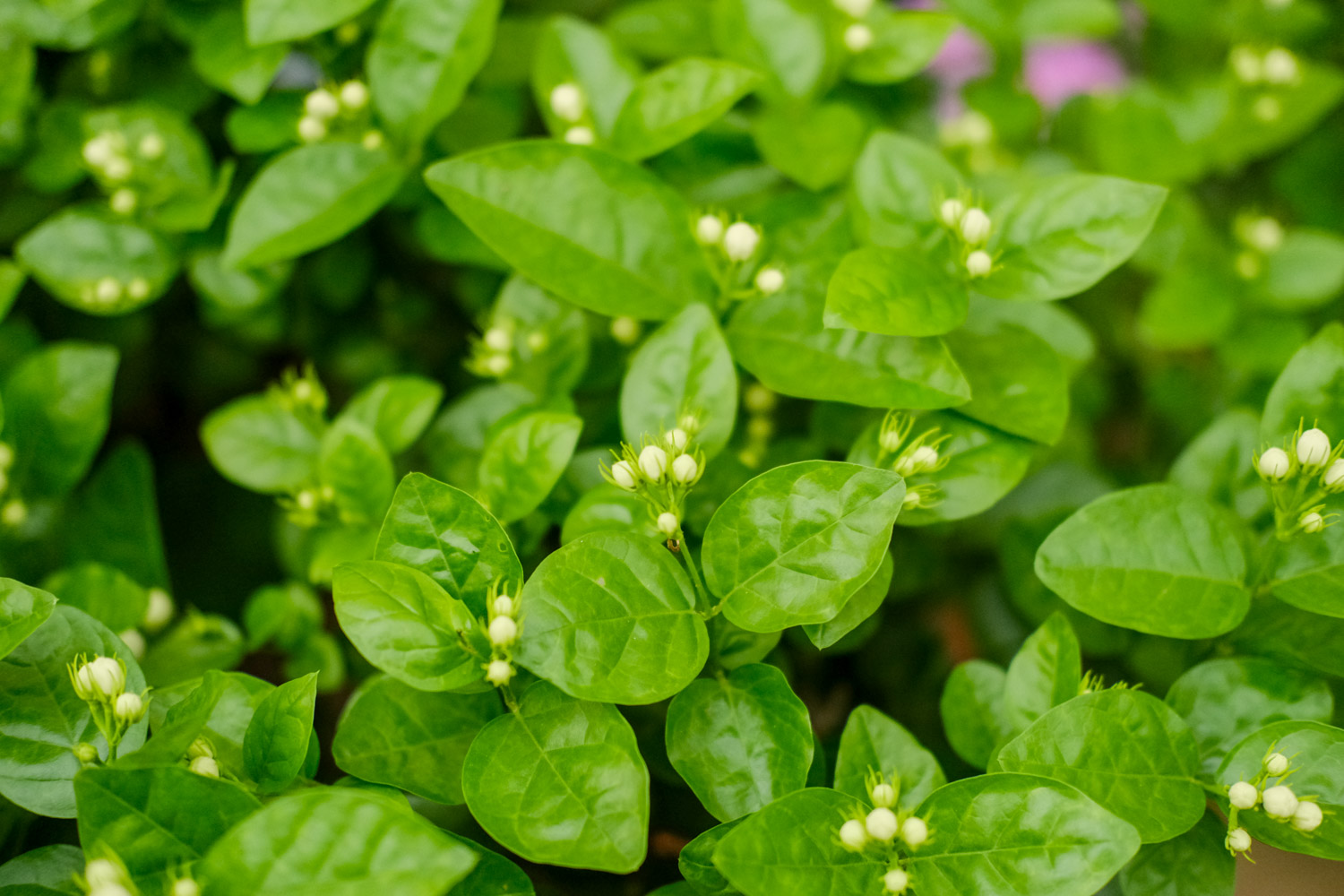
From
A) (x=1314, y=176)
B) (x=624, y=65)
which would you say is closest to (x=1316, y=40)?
(x=1314, y=176)

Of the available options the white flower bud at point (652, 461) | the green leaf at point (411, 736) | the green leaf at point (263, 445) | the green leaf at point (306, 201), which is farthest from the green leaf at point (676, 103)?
the green leaf at point (411, 736)

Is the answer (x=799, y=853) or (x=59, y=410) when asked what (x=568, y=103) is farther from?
(x=799, y=853)

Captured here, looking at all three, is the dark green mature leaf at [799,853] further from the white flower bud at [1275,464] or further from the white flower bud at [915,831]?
the white flower bud at [1275,464]

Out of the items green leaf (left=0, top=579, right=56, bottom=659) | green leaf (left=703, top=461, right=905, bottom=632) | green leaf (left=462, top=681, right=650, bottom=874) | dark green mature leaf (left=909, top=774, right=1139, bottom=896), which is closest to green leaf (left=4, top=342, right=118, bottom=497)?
green leaf (left=0, top=579, right=56, bottom=659)

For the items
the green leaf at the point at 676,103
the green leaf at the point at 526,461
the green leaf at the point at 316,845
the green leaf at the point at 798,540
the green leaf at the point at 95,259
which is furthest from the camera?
the green leaf at the point at 95,259

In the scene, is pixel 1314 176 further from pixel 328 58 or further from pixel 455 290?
pixel 328 58

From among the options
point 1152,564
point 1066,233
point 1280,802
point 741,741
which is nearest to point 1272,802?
point 1280,802

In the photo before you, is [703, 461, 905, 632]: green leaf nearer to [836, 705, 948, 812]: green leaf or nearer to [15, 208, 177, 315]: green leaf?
[836, 705, 948, 812]: green leaf

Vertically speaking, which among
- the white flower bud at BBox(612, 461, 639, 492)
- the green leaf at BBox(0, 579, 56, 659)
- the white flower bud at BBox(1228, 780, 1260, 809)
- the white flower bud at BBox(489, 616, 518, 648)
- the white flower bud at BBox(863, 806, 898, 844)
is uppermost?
the white flower bud at BBox(612, 461, 639, 492)
